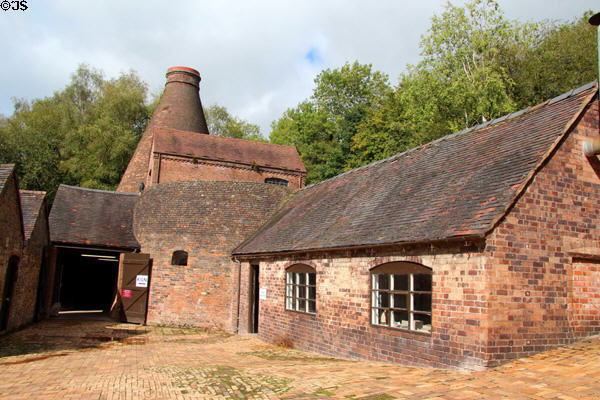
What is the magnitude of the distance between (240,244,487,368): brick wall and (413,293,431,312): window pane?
0.35 metres

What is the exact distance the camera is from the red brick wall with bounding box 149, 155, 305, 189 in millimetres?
25797

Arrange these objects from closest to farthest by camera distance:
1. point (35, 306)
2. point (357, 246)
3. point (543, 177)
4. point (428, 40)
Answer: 1. point (543, 177)
2. point (357, 246)
3. point (35, 306)
4. point (428, 40)

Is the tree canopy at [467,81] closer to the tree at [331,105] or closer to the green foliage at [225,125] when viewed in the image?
the tree at [331,105]

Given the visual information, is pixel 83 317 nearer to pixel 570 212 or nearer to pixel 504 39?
pixel 570 212

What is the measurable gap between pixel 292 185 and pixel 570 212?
71.7ft

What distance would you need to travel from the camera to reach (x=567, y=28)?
2972cm

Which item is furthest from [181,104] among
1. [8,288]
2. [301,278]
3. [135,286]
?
[301,278]

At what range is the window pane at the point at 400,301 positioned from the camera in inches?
346

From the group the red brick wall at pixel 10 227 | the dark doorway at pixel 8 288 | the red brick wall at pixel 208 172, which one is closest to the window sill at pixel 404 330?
the red brick wall at pixel 10 227

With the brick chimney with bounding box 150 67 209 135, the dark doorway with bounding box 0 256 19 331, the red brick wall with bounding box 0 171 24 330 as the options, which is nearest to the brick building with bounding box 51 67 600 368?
the dark doorway with bounding box 0 256 19 331

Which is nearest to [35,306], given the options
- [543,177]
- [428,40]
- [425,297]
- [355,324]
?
[355,324]

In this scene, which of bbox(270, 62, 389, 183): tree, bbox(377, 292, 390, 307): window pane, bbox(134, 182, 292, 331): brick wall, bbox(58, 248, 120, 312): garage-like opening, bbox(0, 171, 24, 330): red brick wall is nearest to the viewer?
bbox(377, 292, 390, 307): window pane

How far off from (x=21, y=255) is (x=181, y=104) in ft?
67.1

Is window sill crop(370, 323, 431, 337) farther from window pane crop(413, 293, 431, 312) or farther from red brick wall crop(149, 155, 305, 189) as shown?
Answer: red brick wall crop(149, 155, 305, 189)
